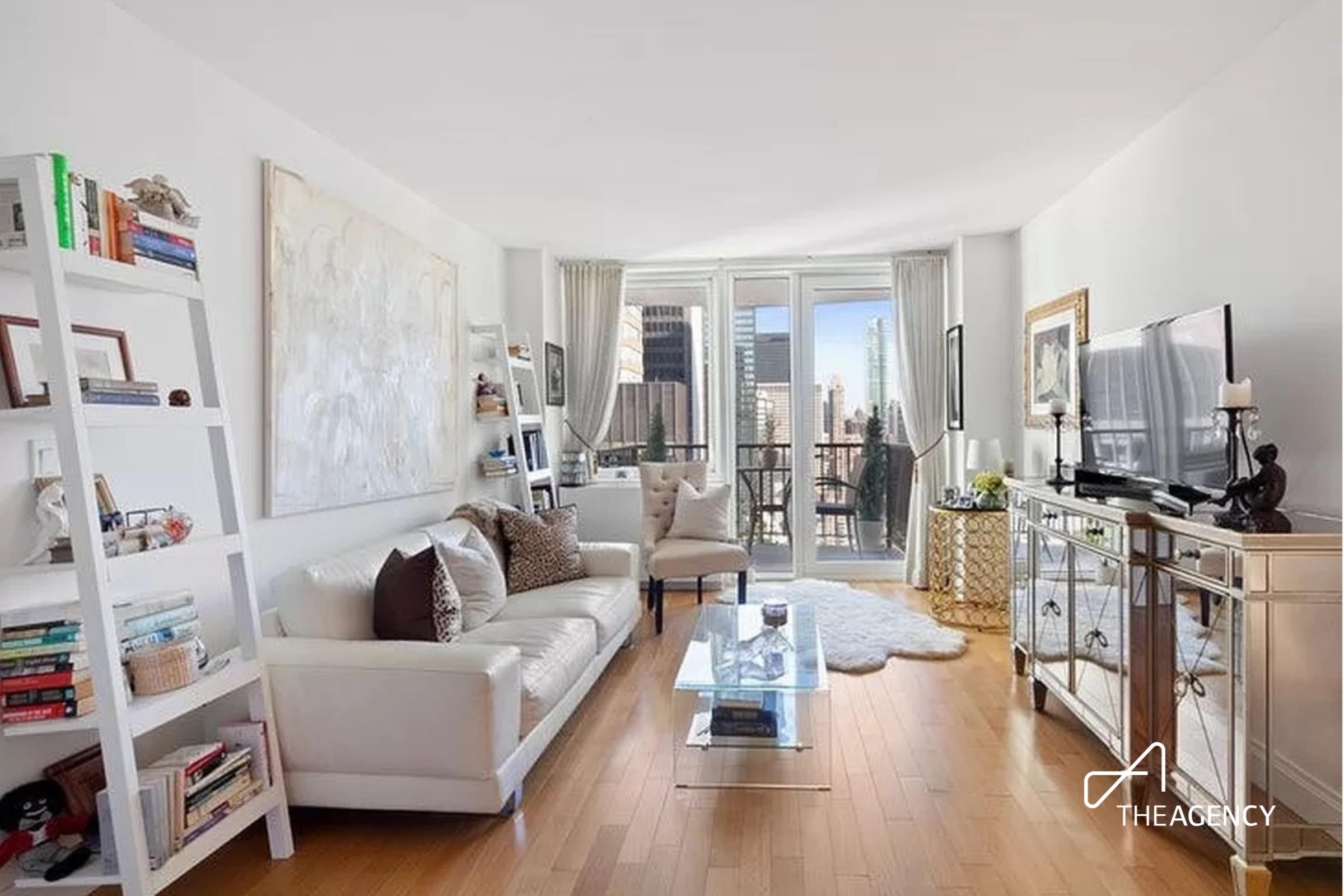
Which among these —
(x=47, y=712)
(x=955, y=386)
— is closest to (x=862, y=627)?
(x=955, y=386)

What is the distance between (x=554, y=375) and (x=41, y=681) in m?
4.21

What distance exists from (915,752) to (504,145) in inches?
120

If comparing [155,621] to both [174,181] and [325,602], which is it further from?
[174,181]

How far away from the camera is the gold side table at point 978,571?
4.86 metres

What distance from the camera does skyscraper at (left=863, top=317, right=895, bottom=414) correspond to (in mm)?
6078

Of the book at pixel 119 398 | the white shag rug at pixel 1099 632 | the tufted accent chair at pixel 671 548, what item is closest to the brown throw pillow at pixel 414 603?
the book at pixel 119 398

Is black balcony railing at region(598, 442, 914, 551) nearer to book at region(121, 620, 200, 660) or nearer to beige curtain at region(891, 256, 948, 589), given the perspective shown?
beige curtain at region(891, 256, 948, 589)

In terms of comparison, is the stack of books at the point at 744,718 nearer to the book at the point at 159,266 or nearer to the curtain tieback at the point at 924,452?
the book at the point at 159,266

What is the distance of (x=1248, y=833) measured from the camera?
2027 mm

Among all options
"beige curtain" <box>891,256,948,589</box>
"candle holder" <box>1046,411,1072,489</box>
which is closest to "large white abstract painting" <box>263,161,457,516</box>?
"candle holder" <box>1046,411,1072,489</box>

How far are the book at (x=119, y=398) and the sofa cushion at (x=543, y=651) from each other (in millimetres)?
1316

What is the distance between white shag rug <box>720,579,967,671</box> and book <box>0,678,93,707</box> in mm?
2670

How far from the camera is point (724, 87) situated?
2928 mm

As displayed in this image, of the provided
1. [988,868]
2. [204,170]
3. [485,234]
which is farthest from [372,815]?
[485,234]
